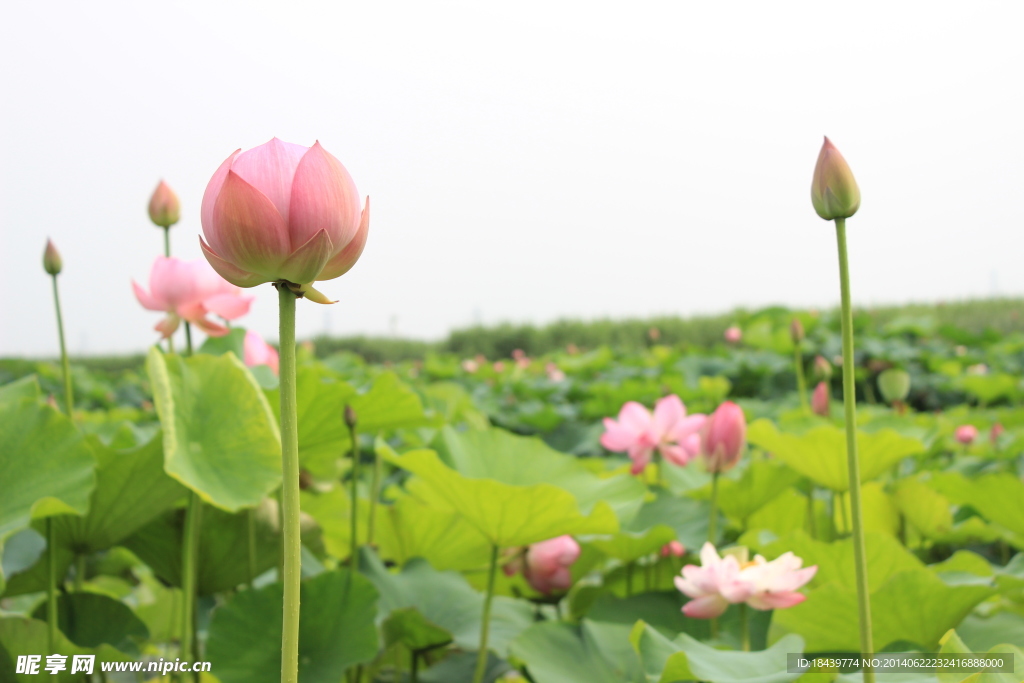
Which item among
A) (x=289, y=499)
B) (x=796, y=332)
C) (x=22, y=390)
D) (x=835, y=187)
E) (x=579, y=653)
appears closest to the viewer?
(x=289, y=499)

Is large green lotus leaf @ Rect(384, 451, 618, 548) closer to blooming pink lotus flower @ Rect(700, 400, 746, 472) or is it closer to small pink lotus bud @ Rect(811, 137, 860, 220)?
blooming pink lotus flower @ Rect(700, 400, 746, 472)

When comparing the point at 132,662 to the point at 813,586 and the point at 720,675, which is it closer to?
the point at 720,675

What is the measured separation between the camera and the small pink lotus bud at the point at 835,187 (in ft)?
1.46

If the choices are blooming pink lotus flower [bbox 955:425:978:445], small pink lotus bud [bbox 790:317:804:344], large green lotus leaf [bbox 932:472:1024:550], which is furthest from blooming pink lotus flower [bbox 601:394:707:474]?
blooming pink lotus flower [bbox 955:425:978:445]

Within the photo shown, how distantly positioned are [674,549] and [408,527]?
1.10 ft

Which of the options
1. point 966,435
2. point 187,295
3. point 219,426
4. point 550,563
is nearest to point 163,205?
point 187,295

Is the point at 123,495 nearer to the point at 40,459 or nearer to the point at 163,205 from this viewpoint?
the point at 40,459

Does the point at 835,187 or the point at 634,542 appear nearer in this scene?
the point at 835,187

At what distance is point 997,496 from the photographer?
962mm

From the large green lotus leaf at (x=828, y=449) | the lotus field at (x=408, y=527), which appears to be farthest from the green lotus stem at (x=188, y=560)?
the large green lotus leaf at (x=828, y=449)

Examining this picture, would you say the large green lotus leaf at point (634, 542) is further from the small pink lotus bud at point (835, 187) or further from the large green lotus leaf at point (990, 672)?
the small pink lotus bud at point (835, 187)

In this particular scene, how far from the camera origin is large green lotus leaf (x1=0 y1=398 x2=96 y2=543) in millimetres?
620

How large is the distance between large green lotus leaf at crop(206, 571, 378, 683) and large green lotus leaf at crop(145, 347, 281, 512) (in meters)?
0.14

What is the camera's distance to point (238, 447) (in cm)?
65
